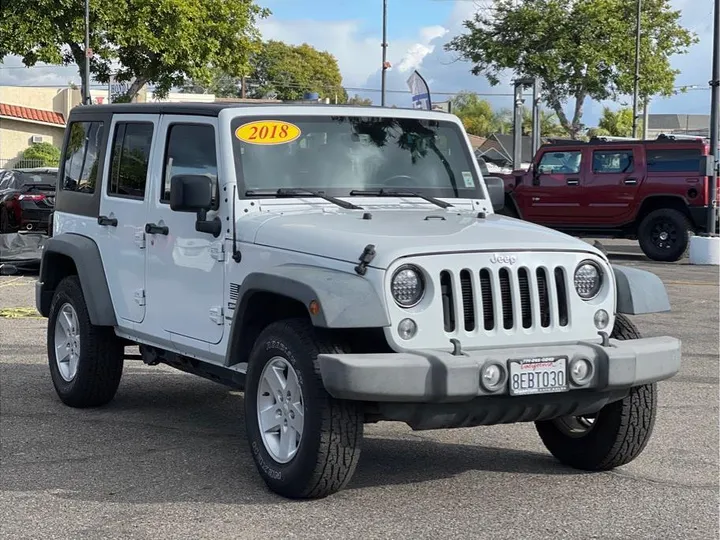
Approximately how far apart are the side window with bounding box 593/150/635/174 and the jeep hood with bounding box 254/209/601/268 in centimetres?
1492

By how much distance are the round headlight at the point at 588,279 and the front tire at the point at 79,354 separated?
3.27 meters

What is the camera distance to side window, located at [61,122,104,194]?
7910 mm

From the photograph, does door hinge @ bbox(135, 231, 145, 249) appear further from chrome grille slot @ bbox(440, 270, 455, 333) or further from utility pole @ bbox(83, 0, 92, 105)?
utility pole @ bbox(83, 0, 92, 105)

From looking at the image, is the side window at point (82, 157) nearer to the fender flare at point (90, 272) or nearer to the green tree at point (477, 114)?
the fender flare at point (90, 272)

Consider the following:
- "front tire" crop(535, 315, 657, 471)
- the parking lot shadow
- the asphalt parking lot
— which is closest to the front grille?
"front tire" crop(535, 315, 657, 471)

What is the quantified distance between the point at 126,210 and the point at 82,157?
3.26ft

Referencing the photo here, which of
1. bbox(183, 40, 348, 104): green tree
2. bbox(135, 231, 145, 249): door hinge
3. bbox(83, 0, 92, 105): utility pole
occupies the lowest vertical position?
bbox(135, 231, 145, 249): door hinge

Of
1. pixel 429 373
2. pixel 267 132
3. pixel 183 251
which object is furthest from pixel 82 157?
pixel 429 373

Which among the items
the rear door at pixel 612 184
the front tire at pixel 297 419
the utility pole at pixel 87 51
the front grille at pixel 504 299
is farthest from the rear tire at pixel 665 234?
the utility pole at pixel 87 51

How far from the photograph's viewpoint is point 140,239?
7.11 metres

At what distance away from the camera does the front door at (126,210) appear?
23.5 ft

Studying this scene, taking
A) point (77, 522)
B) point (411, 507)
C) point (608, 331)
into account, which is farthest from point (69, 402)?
point (608, 331)

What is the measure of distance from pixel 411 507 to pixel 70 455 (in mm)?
2062

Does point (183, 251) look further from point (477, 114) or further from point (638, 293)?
point (477, 114)
